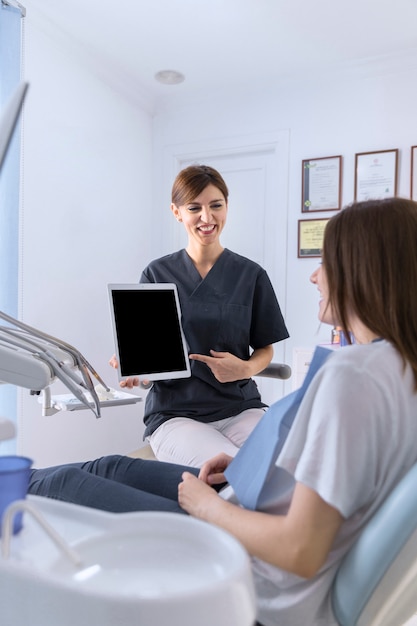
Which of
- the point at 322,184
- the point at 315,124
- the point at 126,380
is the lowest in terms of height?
the point at 126,380

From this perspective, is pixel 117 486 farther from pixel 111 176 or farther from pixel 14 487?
pixel 111 176

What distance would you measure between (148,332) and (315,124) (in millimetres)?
1948

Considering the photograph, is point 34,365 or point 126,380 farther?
point 126,380

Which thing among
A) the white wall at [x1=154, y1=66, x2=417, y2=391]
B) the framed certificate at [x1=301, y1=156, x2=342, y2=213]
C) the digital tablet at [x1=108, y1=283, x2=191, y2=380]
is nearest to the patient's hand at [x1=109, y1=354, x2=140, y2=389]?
the digital tablet at [x1=108, y1=283, x2=191, y2=380]

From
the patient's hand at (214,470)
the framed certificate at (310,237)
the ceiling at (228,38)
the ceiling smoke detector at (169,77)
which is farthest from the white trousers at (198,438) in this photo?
the ceiling smoke detector at (169,77)

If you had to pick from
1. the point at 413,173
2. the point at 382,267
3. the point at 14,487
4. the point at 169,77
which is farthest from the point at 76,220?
the point at 14,487

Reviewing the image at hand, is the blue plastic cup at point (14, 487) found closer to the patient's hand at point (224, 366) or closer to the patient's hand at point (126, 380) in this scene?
the patient's hand at point (126, 380)

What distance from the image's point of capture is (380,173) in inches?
109

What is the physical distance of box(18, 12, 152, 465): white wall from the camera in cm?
238

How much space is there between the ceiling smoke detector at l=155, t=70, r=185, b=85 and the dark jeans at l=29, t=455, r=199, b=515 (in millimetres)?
2397

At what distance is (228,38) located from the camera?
254cm

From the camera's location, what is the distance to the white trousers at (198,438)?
1.40 meters

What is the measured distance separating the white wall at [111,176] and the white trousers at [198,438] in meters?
1.02

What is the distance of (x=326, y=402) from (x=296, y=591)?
0.92 feet
